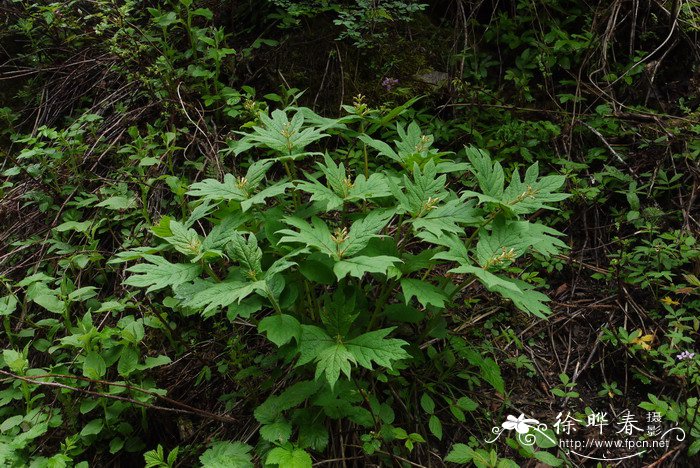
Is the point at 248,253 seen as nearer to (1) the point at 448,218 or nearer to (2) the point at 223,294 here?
(2) the point at 223,294

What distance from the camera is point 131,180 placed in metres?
3.10

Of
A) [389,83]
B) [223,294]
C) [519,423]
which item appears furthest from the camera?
[389,83]

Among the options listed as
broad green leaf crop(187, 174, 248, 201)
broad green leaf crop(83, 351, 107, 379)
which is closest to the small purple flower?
broad green leaf crop(187, 174, 248, 201)

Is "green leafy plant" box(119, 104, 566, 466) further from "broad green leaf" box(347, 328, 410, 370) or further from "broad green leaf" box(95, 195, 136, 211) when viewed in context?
"broad green leaf" box(95, 195, 136, 211)

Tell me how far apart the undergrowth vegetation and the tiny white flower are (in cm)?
2

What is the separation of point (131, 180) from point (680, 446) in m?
3.17

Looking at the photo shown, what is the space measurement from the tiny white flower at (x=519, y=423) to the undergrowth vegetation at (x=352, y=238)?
0.05 feet

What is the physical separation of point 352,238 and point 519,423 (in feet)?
3.71

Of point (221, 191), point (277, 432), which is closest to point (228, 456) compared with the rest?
point (277, 432)

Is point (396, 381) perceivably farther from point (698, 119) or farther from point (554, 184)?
point (698, 119)

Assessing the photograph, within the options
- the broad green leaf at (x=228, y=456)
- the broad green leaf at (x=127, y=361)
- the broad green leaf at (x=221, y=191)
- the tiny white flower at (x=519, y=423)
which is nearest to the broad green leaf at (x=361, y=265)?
the broad green leaf at (x=221, y=191)

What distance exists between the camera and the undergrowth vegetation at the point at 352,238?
188 cm

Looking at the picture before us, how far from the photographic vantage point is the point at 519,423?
2.12 metres

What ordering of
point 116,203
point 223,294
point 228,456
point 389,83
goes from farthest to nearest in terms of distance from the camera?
point 389,83 < point 116,203 < point 228,456 < point 223,294
